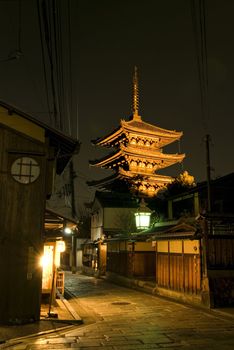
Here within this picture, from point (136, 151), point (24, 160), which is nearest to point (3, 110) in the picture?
point (24, 160)

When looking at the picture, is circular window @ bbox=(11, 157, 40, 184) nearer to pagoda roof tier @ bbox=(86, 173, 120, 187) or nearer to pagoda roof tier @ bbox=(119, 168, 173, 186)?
pagoda roof tier @ bbox=(119, 168, 173, 186)

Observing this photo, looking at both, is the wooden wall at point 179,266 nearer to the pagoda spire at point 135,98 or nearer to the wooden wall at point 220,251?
the wooden wall at point 220,251

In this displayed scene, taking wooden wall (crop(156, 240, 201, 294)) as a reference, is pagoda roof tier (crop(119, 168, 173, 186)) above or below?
above

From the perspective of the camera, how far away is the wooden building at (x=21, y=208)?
12.8 m

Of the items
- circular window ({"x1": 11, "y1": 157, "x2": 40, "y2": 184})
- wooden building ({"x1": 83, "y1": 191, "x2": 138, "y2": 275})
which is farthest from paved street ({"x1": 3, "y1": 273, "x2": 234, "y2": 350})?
wooden building ({"x1": 83, "y1": 191, "x2": 138, "y2": 275})

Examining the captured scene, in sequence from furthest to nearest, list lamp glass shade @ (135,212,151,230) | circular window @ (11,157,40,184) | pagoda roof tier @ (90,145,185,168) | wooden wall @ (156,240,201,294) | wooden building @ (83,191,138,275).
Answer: pagoda roof tier @ (90,145,185,168) → wooden building @ (83,191,138,275) → lamp glass shade @ (135,212,151,230) → wooden wall @ (156,240,201,294) → circular window @ (11,157,40,184)

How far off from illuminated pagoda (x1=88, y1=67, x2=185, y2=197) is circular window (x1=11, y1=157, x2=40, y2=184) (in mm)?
29961

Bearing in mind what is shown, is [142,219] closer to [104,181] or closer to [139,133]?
[139,133]

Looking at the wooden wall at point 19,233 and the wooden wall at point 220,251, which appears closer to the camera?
the wooden wall at point 19,233

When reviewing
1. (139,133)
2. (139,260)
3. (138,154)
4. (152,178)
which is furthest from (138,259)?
(139,133)

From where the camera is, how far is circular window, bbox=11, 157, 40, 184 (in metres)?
13.7

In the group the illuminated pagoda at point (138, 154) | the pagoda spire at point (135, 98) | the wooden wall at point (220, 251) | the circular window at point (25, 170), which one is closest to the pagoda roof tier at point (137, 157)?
the illuminated pagoda at point (138, 154)

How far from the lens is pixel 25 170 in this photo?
544 inches

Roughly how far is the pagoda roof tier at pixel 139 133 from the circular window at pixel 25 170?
2956cm
